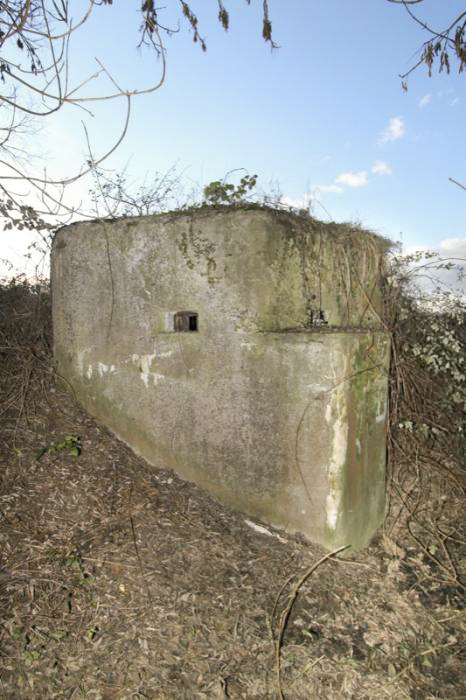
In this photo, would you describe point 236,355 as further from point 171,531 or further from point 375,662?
point 375,662

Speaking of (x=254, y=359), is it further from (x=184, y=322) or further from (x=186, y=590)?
(x=186, y=590)

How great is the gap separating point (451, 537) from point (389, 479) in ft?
2.20

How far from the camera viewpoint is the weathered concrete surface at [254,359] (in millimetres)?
3607

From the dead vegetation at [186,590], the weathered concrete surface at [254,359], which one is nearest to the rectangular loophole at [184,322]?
the weathered concrete surface at [254,359]

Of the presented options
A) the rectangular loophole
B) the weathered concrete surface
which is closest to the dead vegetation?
the weathered concrete surface

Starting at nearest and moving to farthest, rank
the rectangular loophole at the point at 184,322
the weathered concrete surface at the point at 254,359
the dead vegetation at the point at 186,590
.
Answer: the dead vegetation at the point at 186,590 → the weathered concrete surface at the point at 254,359 → the rectangular loophole at the point at 184,322

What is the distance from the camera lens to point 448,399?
5238 millimetres

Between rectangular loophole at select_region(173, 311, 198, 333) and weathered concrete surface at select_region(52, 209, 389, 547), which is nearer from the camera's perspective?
weathered concrete surface at select_region(52, 209, 389, 547)

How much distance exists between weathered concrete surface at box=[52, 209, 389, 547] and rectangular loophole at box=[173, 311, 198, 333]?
0.07 m

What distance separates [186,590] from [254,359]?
1646 millimetres

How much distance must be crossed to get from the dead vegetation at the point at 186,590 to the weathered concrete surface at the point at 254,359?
30 centimetres

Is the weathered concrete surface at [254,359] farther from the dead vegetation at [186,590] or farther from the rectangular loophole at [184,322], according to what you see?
the dead vegetation at [186,590]

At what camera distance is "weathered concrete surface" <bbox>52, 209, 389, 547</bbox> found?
3607mm

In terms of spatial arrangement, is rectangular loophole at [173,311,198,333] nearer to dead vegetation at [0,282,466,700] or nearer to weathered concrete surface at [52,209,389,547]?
weathered concrete surface at [52,209,389,547]
